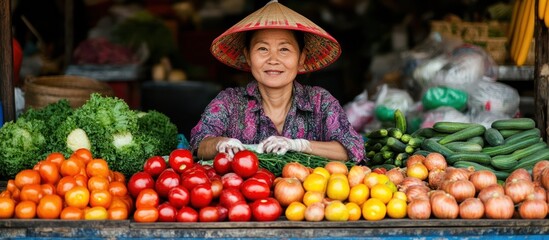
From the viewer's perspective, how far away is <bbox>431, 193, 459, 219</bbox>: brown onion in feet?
10.2

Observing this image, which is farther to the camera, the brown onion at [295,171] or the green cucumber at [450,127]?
the green cucumber at [450,127]

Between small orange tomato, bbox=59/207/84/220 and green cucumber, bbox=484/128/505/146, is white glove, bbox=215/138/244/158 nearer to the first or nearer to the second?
small orange tomato, bbox=59/207/84/220

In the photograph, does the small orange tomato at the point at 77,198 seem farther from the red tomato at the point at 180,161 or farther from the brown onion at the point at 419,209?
the brown onion at the point at 419,209

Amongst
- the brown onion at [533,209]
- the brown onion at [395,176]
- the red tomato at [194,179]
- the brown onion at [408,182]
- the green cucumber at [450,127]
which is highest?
the green cucumber at [450,127]

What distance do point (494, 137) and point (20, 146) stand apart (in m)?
2.78

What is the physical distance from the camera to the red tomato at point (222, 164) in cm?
344

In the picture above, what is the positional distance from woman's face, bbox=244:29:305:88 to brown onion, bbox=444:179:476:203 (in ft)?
4.02

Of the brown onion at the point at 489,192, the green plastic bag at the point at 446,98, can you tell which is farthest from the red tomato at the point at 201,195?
the green plastic bag at the point at 446,98

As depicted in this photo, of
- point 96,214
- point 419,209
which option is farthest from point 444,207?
point 96,214

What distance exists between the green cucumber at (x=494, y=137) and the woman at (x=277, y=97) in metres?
0.91

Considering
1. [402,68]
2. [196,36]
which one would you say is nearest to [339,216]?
[402,68]

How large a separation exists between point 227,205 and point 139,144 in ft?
3.73

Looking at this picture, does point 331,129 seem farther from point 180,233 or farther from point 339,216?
point 180,233

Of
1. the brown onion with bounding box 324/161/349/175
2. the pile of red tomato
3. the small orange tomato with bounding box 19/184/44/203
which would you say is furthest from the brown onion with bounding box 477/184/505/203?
the small orange tomato with bounding box 19/184/44/203
